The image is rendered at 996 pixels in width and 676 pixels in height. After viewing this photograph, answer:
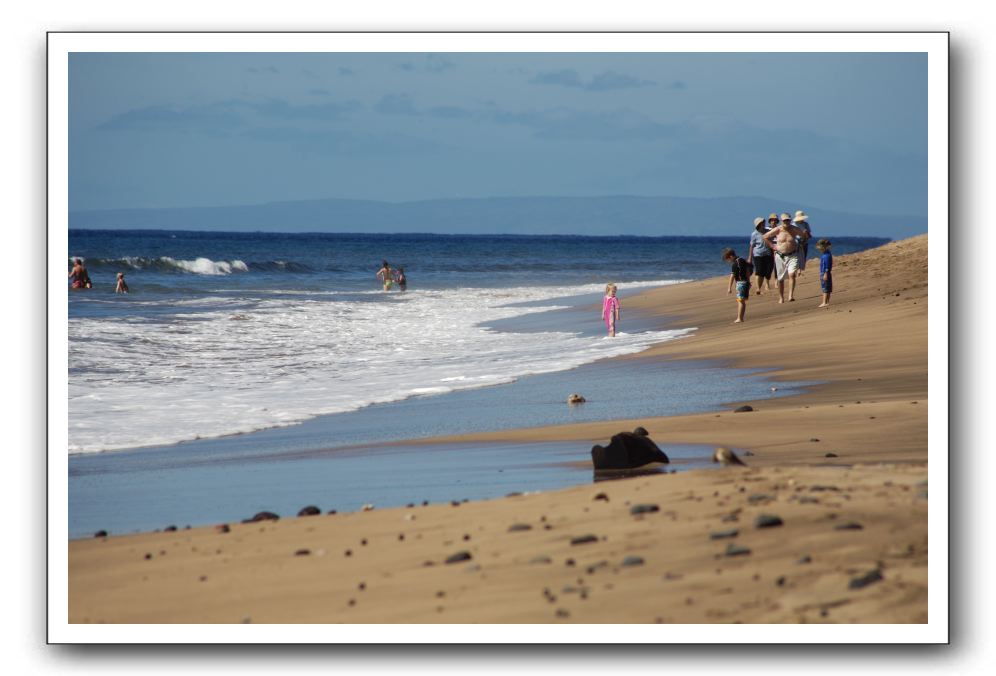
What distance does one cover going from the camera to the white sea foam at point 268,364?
12.3m

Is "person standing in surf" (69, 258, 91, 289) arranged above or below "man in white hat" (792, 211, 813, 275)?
above

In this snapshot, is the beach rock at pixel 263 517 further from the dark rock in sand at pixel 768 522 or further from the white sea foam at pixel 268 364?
the white sea foam at pixel 268 364

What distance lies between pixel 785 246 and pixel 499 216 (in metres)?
8.91

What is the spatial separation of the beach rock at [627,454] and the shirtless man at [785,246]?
471 inches

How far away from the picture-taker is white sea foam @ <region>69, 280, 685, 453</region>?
40.4 ft

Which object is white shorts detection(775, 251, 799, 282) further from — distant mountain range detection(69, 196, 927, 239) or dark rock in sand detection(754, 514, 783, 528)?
dark rock in sand detection(754, 514, 783, 528)

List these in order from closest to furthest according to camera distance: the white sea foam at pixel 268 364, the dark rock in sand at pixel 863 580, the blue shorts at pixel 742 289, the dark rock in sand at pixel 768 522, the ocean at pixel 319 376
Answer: the dark rock in sand at pixel 863 580
the dark rock in sand at pixel 768 522
the ocean at pixel 319 376
the white sea foam at pixel 268 364
the blue shorts at pixel 742 289

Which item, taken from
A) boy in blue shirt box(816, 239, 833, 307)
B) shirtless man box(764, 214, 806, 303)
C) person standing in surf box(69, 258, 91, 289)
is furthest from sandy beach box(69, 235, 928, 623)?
person standing in surf box(69, 258, 91, 289)

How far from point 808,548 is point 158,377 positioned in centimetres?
1136

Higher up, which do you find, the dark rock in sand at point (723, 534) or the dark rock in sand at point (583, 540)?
the dark rock in sand at point (723, 534)

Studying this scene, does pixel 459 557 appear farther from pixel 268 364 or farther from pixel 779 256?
pixel 779 256

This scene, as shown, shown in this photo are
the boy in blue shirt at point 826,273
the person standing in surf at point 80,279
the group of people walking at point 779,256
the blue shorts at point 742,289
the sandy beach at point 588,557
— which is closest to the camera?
the sandy beach at point 588,557

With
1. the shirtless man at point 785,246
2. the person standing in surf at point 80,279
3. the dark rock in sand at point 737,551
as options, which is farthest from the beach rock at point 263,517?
the person standing in surf at point 80,279
